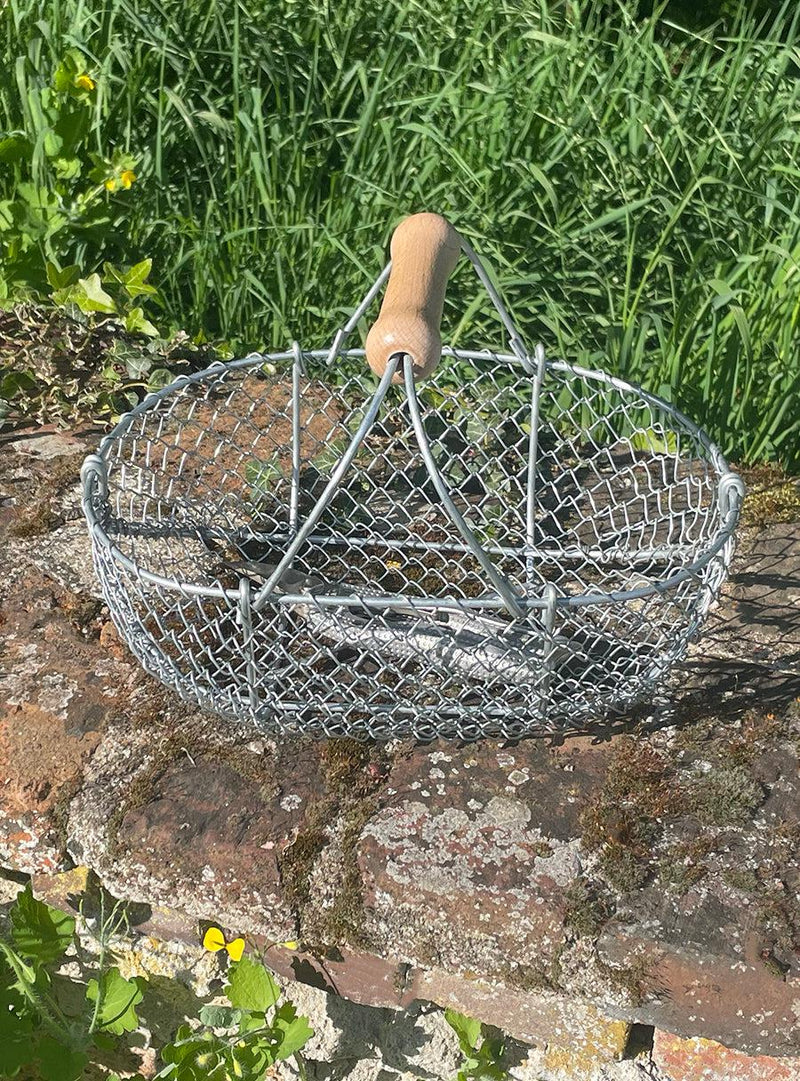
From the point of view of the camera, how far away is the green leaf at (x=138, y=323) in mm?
2326

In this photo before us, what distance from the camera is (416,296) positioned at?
1340mm

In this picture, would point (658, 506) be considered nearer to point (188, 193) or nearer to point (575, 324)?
point (575, 324)

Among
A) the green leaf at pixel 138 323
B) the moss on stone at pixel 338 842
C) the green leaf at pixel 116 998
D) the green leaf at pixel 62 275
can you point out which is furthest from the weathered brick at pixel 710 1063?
the green leaf at pixel 62 275

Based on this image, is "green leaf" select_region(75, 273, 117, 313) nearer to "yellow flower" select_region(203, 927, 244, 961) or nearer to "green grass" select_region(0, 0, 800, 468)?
"green grass" select_region(0, 0, 800, 468)

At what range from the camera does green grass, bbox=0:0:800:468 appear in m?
2.28

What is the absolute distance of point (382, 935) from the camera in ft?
4.54

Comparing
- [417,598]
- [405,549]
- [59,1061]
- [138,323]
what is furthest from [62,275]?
[59,1061]

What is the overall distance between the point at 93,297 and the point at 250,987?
4.70 feet

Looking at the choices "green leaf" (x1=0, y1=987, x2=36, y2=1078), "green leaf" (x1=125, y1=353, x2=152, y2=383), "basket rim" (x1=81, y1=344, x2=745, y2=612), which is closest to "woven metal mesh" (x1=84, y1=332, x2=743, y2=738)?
"basket rim" (x1=81, y1=344, x2=745, y2=612)

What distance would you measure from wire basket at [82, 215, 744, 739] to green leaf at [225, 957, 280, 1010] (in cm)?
29

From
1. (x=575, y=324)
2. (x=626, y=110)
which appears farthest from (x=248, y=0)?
(x=575, y=324)

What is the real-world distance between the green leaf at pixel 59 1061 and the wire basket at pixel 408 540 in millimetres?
478

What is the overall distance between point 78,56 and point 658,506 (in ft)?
5.39

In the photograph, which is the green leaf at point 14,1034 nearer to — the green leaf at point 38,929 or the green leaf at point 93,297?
the green leaf at point 38,929
